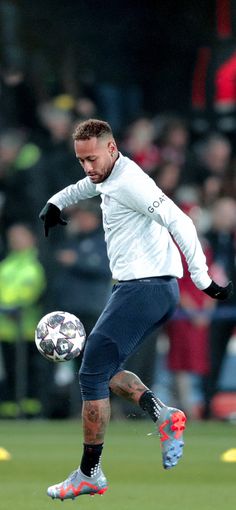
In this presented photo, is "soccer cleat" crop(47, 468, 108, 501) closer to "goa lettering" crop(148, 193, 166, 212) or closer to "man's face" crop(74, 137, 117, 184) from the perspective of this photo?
"goa lettering" crop(148, 193, 166, 212)

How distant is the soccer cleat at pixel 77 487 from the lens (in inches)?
324

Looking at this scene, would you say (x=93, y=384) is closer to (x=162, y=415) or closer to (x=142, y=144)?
(x=162, y=415)

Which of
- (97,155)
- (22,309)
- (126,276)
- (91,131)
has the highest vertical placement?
(91,131)

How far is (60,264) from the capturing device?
44.5ft

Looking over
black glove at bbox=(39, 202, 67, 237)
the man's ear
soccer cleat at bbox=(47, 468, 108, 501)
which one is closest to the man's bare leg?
soccer cleat at bbox=(47, 468, 108, 501)

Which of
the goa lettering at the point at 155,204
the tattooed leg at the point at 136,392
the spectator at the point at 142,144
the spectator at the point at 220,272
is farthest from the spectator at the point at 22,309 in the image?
the goa lettering at the point at 155,204

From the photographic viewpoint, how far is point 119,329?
816cm

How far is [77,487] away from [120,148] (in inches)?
267

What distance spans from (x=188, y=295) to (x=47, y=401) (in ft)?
5.36

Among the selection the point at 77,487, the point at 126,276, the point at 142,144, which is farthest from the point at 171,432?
the point at 142,144

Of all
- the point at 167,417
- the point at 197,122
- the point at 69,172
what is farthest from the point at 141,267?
the point at 197,122

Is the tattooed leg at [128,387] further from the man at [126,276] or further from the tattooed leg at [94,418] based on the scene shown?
the tattooed leg at [94,418]

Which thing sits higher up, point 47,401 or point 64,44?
point 64,44

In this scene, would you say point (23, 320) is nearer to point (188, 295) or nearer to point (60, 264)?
point (60, 264)
